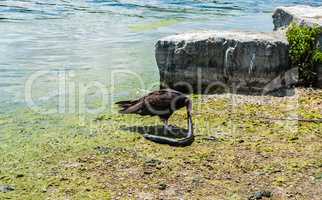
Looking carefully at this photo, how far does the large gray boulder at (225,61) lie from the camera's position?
38.7 ft

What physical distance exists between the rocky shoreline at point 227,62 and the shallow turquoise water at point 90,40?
103 centimetres

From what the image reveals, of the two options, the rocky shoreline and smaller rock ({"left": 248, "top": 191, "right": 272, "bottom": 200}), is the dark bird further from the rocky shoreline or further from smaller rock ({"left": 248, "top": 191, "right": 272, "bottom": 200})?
the rocky shoreline

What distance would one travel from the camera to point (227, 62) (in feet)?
39.2

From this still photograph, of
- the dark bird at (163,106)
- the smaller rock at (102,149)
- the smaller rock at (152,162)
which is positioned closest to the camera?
the smaller rock at (152,162)

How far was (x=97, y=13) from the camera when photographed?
1067 inches

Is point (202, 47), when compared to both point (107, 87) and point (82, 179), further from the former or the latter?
point (82, 179)

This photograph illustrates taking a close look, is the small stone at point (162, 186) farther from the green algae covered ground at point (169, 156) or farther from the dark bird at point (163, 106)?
the dark bird at point (163, 106)

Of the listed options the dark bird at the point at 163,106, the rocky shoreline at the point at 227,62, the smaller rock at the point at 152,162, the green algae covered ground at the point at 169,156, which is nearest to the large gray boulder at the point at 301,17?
the rocky shoreline at the point at 227,62

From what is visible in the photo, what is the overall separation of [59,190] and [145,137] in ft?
7.61

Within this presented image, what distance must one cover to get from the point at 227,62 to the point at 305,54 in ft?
5.66

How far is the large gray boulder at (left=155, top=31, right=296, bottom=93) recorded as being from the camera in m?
11.8

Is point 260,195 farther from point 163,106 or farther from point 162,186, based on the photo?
point 163,106

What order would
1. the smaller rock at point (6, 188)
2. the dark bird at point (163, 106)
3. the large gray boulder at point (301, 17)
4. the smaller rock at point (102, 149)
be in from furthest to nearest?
the large gray boulder at point (301, 17), the dark bird at point (163, 106), the smaller rock at point (102, 149), the smaller rock at point (6, 188)

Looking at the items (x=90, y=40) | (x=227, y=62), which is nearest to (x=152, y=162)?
(x=227, y=62)
